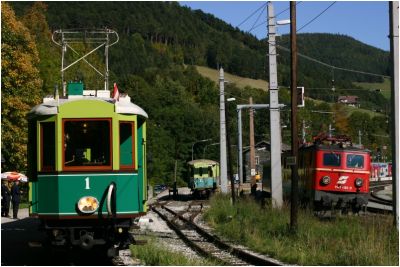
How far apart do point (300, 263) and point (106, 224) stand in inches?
158

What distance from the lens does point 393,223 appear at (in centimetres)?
1636

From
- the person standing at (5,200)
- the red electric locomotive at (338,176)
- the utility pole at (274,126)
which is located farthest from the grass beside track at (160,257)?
the person standing at (5,200)

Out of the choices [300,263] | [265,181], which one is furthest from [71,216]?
[265,181]

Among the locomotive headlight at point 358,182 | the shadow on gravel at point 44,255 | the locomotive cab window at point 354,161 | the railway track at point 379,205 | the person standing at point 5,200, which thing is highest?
the locomotive cab window at point 354,161

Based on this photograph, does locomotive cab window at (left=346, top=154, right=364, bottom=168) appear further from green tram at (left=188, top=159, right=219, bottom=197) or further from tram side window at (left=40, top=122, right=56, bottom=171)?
green tram at (left=188, top=159, right=219, bottom=197)

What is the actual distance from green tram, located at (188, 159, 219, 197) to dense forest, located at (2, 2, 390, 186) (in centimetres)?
1025

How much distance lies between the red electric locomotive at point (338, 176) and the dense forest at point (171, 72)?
11.0 meters

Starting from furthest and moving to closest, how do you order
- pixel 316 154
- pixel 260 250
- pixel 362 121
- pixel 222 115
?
pixel 362 121 → pixel 222 115 → pixel 316 154 → pixel 260 250

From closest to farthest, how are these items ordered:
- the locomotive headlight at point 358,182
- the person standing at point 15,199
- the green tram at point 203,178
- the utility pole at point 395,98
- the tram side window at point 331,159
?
1. the utility pole at point 395,98
2. the tram side window at point 331,159
3. the locomotive headlight at point 358,182
4. the person standing at point 15,199
5. the green tram at point 203,178

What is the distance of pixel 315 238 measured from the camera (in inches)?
671

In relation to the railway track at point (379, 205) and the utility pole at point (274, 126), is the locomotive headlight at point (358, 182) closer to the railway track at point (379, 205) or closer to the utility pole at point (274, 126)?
the railway track at point (379, 205)

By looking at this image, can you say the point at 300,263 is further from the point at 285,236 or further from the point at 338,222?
the point at 338,222

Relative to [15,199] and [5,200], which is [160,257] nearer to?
[15,199]

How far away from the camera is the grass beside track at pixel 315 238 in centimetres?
1380
